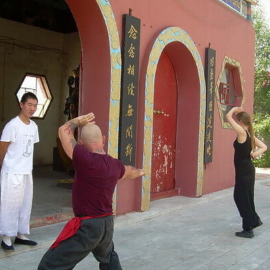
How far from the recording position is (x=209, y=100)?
810 cm

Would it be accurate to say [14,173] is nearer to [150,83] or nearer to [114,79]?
[114,79]

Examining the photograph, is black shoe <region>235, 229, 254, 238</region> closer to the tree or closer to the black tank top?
the black tank top

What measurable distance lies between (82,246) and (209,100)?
5.72 meters

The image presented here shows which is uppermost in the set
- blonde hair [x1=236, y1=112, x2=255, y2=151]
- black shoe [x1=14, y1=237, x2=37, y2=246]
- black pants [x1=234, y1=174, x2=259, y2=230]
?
blonde hair [x1=236, y1=112, x2=255, y2=151]

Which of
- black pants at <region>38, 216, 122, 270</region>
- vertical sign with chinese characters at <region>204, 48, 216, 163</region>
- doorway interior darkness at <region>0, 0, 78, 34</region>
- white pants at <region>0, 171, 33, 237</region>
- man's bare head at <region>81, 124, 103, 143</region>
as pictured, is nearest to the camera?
black pants at <region>38, 216, 122, 270</region>

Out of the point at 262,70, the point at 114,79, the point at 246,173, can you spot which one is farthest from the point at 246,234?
the point at 262,70

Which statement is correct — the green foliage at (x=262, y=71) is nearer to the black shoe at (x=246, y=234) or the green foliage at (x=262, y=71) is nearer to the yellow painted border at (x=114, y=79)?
the black shoe at (x=246, y=234)

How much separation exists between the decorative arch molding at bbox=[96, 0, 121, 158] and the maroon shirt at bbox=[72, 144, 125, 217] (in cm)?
261

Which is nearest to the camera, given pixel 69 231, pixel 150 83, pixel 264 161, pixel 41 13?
pixel 69 231

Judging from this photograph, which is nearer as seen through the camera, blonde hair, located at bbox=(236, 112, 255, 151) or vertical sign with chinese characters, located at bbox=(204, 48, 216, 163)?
blonde hair, located at bbox=(236, 112, 255, 151)

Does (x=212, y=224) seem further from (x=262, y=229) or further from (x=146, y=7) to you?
(x=146, y=7)

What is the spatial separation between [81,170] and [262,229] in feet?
12.7

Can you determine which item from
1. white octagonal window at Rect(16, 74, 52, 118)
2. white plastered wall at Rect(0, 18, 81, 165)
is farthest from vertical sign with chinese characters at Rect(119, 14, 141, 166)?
white octagonal window at Rect(16, 74, 52, 118)

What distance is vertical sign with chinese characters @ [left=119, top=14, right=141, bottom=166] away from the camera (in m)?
5.82
